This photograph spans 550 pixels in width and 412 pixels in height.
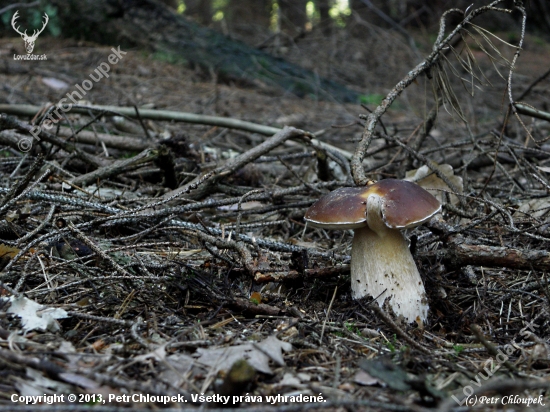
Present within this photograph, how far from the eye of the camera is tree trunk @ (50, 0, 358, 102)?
730 cm

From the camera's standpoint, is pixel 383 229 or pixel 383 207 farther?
pixel 383 229

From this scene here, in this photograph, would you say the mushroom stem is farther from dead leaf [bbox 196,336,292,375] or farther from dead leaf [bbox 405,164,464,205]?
dead leaf [bbox 405,164,464,205]

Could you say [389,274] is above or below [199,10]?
above

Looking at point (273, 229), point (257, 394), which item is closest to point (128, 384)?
point (257, 394)

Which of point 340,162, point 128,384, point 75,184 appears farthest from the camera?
point 340,162

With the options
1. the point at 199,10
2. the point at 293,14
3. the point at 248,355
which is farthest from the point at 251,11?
the point at 248,355

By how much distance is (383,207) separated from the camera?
1.92 m

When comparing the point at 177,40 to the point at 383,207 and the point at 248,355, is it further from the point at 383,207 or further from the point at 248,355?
the point at 248,355

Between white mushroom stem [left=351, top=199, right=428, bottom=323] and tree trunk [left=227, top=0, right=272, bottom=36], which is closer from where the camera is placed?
white mushroom stem [left=351, top=199, right=428, bottom=323]

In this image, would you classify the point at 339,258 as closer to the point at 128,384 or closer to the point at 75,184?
the point at 128,384

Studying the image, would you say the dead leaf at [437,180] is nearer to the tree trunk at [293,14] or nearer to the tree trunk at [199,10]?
the tree trunk at [293,14]

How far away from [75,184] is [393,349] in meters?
2.40

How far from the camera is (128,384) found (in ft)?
4.48

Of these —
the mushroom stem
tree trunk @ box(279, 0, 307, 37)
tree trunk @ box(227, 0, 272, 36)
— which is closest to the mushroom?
the mushroom stem
